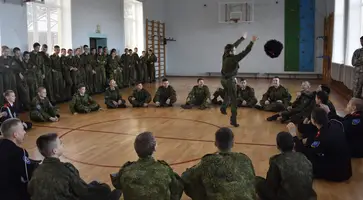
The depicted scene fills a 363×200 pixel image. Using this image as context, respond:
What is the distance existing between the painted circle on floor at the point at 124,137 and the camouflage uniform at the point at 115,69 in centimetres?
620

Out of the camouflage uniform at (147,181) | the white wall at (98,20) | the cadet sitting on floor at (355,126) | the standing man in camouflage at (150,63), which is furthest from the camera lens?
the standing man in camouflage at (150,63)

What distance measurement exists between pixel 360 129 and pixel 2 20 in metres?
9.30

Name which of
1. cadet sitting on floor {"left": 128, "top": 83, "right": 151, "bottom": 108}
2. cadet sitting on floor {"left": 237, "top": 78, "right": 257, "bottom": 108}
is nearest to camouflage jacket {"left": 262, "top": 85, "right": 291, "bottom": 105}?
cadet sitting on floor {"left": 237, "top": 78, "right": 257, "bottom": 108}

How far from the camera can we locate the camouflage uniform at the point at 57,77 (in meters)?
11.4

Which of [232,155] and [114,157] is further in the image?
[114,157]

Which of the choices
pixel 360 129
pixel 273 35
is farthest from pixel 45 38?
pixel 273 35

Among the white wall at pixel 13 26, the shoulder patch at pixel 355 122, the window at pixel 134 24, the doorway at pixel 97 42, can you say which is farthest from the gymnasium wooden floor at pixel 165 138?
the window at pixel 134 24

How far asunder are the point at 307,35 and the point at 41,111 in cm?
1526

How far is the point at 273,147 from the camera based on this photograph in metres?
6.09

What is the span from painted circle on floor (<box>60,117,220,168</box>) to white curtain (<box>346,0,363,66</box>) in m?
7.47

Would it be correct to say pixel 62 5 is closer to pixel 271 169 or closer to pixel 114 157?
pixel 114 157

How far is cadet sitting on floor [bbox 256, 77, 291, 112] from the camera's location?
946cm

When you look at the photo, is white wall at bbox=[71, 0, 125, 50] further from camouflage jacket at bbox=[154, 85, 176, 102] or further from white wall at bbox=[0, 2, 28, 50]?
camouflage jacket at bbox=[154, 85, 176, 102]

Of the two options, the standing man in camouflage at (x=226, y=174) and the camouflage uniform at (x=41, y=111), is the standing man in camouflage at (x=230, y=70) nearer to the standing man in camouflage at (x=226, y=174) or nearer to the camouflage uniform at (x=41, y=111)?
the camouflage uniform at (x=41, y=111)
